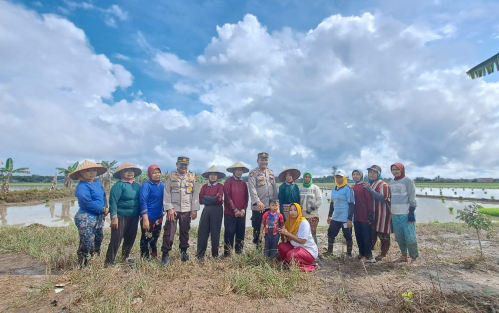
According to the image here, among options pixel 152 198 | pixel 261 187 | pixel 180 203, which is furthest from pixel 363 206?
pixel 152 198

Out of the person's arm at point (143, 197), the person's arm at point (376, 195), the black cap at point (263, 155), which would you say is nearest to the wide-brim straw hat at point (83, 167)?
the person's arm at point (143, 197)

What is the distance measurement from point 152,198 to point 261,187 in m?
2.00

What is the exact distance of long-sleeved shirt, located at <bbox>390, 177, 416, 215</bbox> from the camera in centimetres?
Result: 465

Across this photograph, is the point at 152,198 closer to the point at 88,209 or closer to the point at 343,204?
the point at 88,209

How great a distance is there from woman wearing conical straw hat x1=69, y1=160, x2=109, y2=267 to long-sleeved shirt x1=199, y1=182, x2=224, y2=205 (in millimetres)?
1646

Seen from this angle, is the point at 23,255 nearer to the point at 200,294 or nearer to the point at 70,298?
the point at 70,298

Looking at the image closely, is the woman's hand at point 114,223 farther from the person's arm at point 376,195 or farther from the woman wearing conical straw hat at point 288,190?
the person's arm at point 376,195

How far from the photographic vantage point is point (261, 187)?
5.12 m

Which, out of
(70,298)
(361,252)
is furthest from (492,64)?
(70,298)

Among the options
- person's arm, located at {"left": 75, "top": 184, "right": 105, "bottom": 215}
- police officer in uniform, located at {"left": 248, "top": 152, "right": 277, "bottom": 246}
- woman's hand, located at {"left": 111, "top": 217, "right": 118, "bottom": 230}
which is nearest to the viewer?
person's arm, located at {"left": 75, "top": 184, "right": 105, "bottom": 215}

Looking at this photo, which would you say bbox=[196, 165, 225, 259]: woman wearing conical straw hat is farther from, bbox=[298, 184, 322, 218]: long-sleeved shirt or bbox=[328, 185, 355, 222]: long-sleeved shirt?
bbox=[328, 185, 355, 222]: long-sleeved shirt

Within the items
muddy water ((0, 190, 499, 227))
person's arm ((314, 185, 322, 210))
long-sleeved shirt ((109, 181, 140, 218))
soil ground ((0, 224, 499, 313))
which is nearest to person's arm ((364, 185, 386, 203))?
person's arm ((314, 185, 322, 210))

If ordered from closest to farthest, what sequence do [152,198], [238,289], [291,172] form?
[238,289] < [152,198] < [291,172]

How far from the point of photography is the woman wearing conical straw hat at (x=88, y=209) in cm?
411
